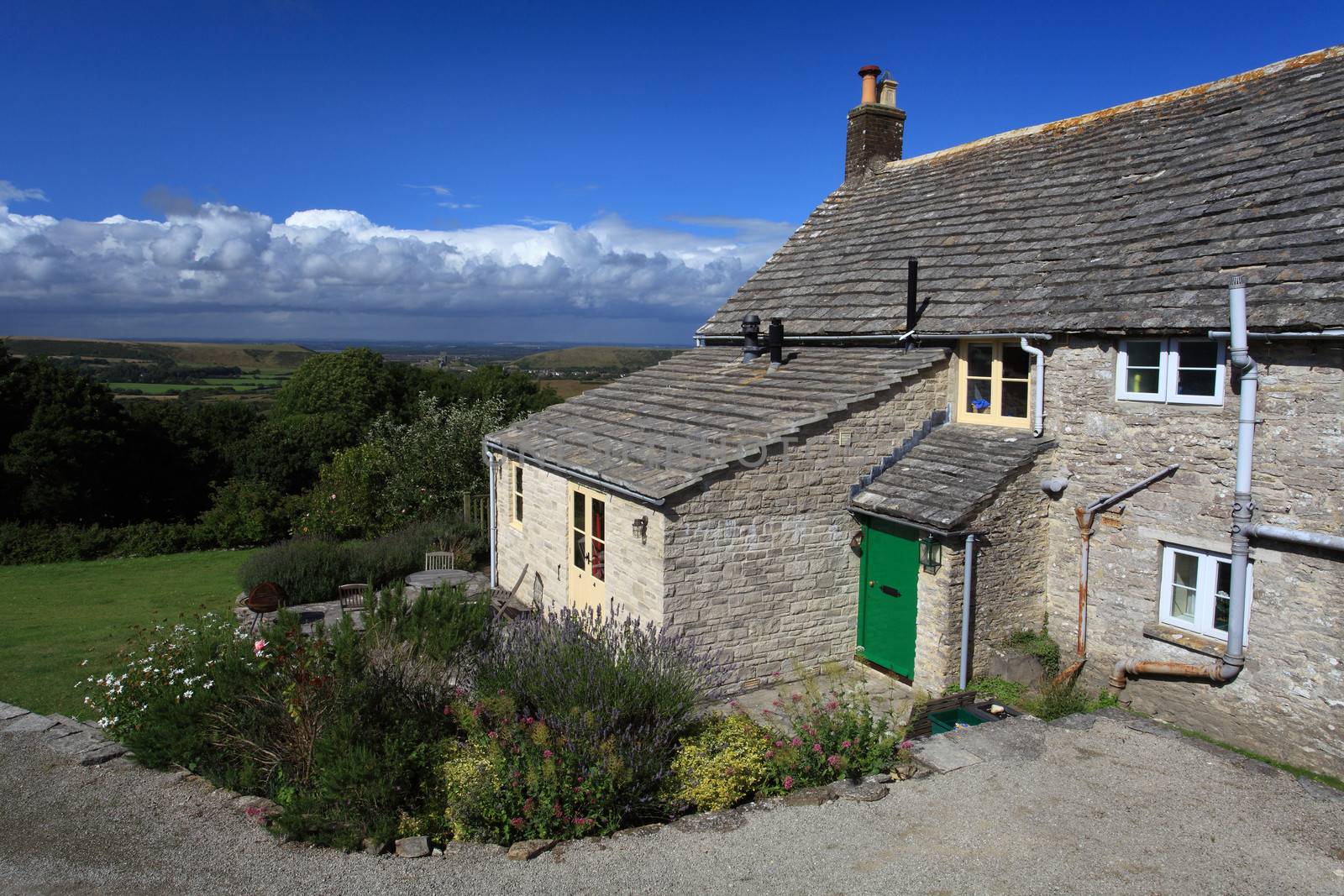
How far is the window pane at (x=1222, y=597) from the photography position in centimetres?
923

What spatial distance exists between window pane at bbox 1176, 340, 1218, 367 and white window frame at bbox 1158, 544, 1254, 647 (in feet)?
6.64

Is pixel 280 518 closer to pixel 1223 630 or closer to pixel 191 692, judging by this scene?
pixel 191 692

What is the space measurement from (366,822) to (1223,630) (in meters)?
8.81

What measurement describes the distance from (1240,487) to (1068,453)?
2.12 meters

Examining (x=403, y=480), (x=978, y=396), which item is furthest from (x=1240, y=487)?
(x=403, y=480)

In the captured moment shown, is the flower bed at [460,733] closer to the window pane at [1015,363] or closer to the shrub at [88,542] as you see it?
the window pane at [1015,363]

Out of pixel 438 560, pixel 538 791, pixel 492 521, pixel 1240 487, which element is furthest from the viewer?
pixel 438 560

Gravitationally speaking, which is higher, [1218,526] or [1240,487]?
[1240,487]

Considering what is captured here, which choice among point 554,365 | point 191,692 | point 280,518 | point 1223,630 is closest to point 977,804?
point 1223,630

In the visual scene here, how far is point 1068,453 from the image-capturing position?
1067 centimetres

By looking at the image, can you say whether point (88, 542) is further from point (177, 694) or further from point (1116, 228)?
point (1116, 228)

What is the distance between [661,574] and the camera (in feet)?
34.6

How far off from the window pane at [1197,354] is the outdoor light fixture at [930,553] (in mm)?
3338

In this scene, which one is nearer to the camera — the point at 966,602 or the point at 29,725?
the point at 29,725
